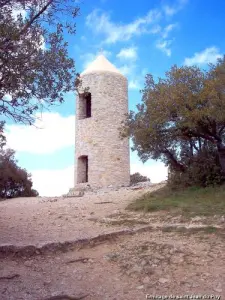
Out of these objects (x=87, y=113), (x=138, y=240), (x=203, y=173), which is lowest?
(x=138, y=240)

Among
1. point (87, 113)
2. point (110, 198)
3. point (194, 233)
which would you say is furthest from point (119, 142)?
point (194, 233)

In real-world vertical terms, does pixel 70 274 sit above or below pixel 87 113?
below

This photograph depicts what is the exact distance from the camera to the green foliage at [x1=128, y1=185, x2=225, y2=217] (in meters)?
9.83

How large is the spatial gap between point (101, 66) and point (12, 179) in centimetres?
775

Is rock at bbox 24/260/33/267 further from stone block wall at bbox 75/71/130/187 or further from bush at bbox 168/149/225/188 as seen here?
stone block wall at bbox 75/71/130/187

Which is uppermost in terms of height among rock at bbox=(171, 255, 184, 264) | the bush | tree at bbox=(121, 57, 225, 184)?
tree at bbox=(121, 57, 225, 184)

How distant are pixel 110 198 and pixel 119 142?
5.80 meters

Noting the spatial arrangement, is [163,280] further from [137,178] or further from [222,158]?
[137,178]

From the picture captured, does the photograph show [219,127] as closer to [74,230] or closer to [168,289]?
[74,230]

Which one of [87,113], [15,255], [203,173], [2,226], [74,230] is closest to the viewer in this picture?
[15,255]

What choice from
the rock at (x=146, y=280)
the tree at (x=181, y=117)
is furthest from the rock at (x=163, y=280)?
the tree at (x=181, y=117)

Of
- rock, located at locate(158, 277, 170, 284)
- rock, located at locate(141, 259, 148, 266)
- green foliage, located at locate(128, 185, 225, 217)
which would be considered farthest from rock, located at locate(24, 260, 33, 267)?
green foliage, located at locate(128, 185, 225, 217)

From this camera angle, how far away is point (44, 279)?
5.69 metres

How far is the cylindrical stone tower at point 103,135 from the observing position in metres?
18.7
